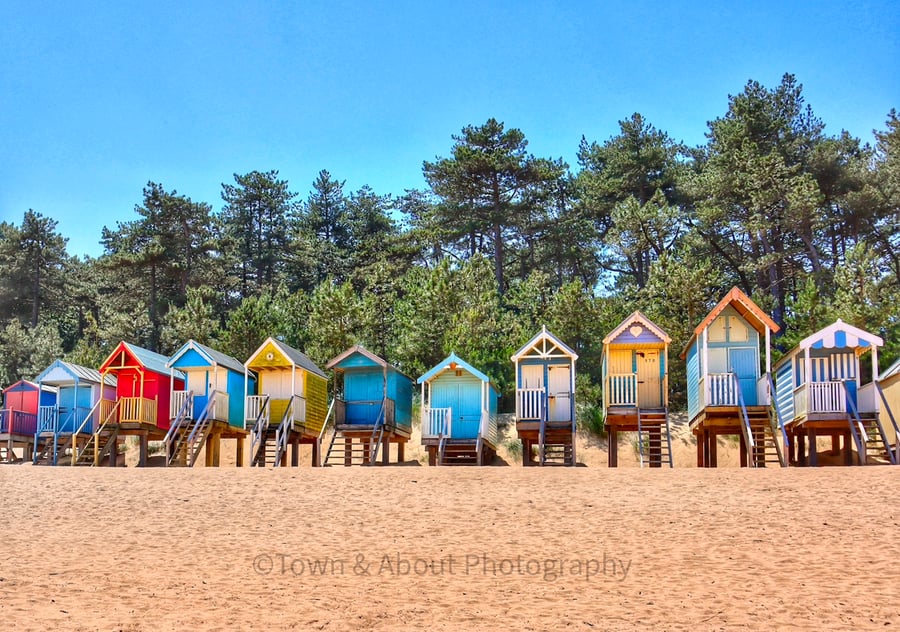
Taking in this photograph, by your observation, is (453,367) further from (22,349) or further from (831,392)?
(22,349)

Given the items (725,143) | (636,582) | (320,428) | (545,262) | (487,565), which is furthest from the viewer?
(545,262)

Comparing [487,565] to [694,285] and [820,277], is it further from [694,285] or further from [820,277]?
[820,277]

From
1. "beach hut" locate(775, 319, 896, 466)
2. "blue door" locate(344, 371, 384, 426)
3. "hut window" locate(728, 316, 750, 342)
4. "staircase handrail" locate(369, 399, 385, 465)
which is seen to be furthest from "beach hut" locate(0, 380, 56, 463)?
"beach hut" locate(775, 319, 896, 466)

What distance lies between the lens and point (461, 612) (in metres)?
13.8

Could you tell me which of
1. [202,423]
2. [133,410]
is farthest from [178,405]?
[133,410]

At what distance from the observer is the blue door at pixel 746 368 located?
31.4m

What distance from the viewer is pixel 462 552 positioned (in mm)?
16797

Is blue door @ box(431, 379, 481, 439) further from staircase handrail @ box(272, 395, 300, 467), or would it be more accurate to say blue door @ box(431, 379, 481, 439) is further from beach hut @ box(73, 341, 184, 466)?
beach hut @ box(73, 341, 184, 466)

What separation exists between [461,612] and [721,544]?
17.3ft

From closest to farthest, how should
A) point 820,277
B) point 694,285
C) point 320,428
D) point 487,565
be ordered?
point 487,565
point 320,428
point 694,285
point 820,277

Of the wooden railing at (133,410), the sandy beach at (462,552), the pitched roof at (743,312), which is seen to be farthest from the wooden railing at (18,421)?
the pitched roof at (743,312)

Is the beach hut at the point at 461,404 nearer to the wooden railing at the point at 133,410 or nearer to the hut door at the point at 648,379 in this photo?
the hut door at the point at 648,379

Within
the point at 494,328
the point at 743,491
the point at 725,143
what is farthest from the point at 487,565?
the point at 725,143

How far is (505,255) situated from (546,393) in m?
35.1
